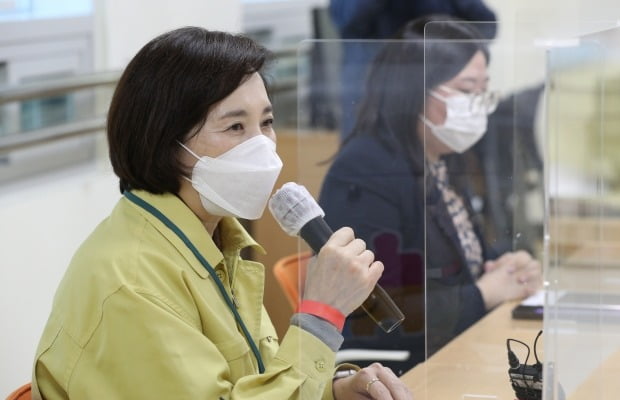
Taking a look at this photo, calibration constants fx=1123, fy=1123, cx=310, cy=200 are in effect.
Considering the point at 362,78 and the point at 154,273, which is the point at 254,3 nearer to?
the point at 362,78

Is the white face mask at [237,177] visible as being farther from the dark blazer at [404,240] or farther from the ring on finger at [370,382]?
the ring on finger at [370,382]

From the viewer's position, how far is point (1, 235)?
250 centimetres

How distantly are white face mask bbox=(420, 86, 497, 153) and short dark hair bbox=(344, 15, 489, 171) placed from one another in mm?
50

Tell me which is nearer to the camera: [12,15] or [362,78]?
[362,78]

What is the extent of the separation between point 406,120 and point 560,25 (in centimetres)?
76

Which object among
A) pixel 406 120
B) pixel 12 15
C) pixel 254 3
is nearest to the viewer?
pixel 406 120

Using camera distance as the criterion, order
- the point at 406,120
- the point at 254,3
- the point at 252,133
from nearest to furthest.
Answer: the point at 252,133, the point at 406,120, the point at 254,3

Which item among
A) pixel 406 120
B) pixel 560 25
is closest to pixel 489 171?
pixel 406 120

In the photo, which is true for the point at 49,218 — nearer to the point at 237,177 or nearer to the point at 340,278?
the point at 237,177

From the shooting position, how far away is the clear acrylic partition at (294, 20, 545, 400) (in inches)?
79.0

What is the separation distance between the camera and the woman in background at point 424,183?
213 centimetres

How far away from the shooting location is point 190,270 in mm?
1652

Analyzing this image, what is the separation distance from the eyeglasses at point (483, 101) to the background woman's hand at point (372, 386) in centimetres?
79

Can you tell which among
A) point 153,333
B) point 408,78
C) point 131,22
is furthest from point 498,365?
point 131,22
